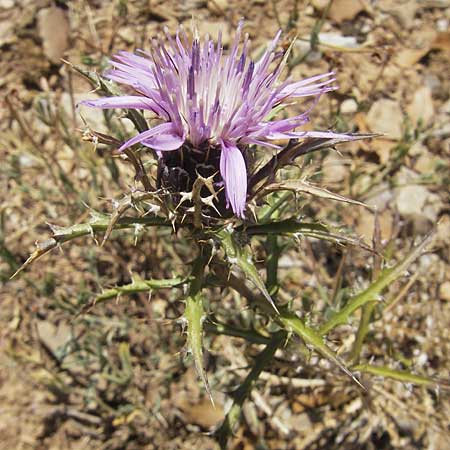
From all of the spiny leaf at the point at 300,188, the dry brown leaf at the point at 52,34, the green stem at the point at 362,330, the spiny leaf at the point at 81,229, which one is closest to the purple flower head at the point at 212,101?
the spiny leaf at the point at 300,188

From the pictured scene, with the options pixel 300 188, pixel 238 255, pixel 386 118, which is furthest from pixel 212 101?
pixel 386 118

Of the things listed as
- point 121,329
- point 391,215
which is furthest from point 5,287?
point 391,215

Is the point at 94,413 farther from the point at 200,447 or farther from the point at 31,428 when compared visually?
the point at 200,447

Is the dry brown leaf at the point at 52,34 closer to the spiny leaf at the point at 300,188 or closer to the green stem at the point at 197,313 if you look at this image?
the green stem at the point at 197,313

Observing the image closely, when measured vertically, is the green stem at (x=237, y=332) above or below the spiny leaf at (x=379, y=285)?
below

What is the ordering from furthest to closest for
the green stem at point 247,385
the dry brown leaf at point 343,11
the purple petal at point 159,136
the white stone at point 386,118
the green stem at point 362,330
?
the dry brown leaf at point 343,11, the white stone at point 386,118, the green stem at point 362,330, the green stem at point 247,385, the purple petal at point 159,136

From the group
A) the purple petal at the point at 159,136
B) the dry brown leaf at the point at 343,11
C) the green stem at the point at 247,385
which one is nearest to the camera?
the purple petal at the point at 159,136

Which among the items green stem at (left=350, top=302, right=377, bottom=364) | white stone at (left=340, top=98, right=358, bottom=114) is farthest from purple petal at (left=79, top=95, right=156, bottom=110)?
white stone at (left=340, top=98, right=358, bottom=114)

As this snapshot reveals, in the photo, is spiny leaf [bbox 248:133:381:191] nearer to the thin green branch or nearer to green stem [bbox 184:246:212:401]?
green stem [bbox 184:246:212:401]
